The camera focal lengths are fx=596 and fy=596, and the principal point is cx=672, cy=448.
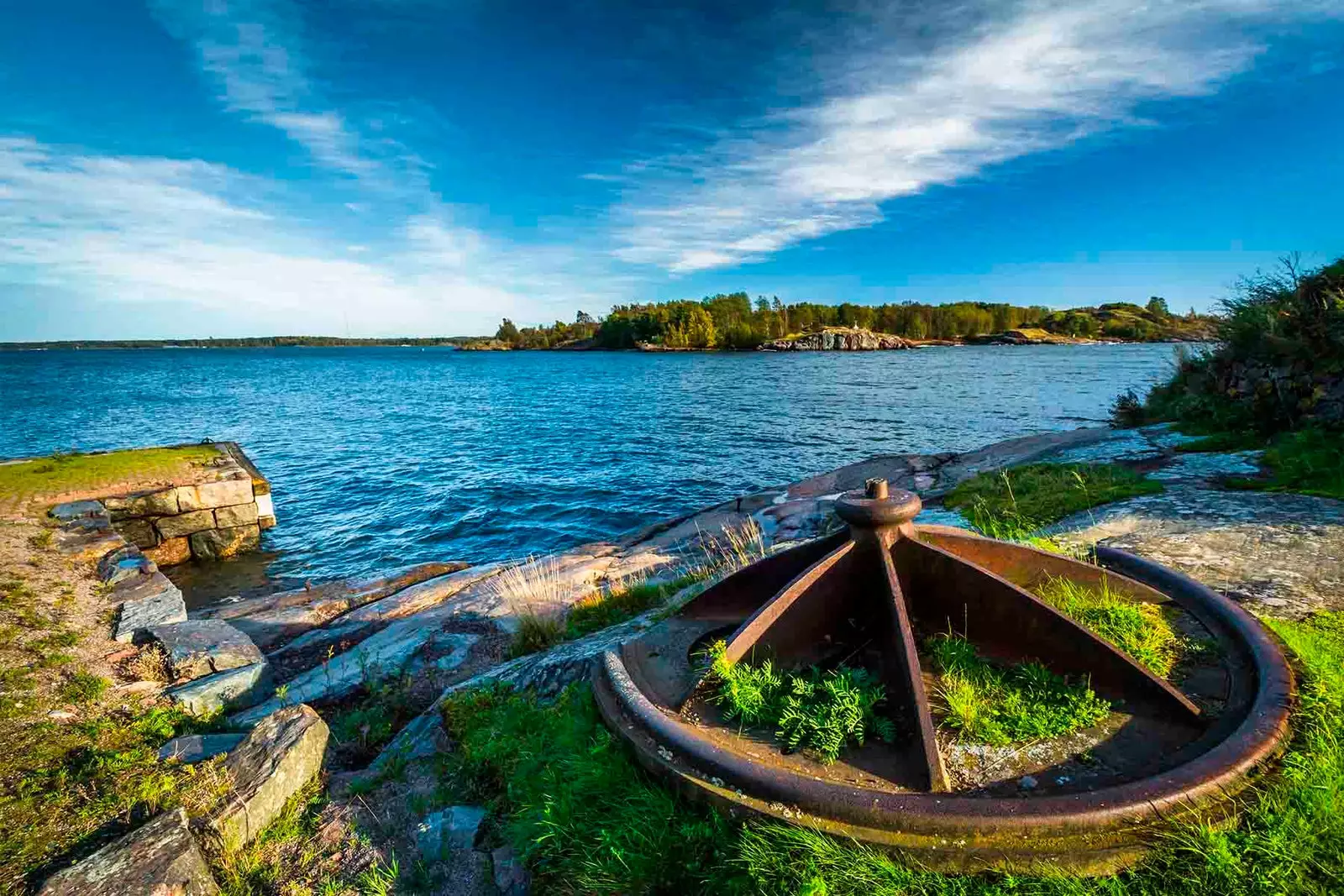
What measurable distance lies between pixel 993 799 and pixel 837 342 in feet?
389

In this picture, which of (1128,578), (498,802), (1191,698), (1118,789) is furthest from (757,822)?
(1128,578)

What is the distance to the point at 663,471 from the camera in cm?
2097

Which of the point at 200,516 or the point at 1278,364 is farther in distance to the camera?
the point at 200,516

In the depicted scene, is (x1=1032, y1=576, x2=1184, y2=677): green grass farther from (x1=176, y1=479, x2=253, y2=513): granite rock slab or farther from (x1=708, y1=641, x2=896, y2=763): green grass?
(x1=176, y1=479, x2=253, y2=513): granite rock slab

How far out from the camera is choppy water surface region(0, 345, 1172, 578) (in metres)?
16.2

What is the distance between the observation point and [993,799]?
2.08 meters

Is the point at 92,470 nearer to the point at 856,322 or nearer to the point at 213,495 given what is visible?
the point at 213,495

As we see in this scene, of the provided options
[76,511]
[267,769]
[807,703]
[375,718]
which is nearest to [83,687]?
[375,718]

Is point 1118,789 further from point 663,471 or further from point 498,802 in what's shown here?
point 663,471

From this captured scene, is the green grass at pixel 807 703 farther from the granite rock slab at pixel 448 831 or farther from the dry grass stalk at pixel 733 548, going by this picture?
Answer: the dry grass stalk at pixel 733 548

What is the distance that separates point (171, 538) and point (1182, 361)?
73.0ft

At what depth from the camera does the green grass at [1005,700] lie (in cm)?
250

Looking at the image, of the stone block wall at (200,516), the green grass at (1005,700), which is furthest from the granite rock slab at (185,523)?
the green grass at (1005,700)

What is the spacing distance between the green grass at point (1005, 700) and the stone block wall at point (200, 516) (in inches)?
633
